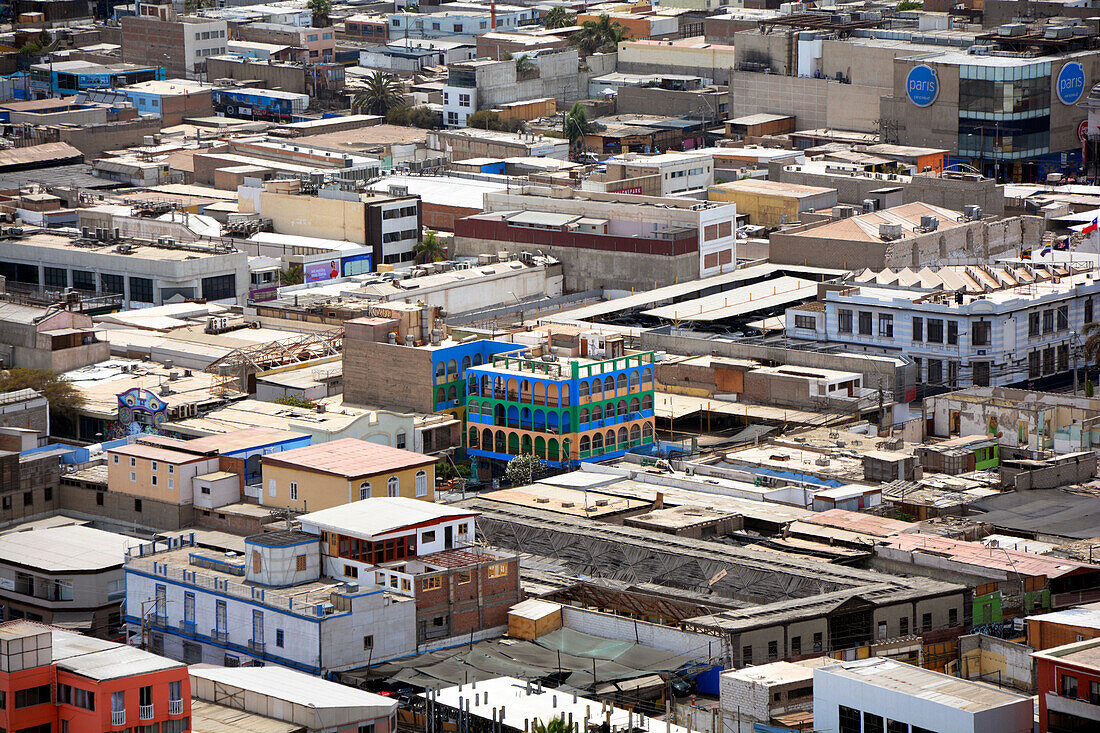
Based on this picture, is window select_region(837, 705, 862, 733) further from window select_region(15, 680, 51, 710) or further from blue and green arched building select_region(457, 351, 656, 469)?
blue and green arched building select_region(457, 351, 656, 469)

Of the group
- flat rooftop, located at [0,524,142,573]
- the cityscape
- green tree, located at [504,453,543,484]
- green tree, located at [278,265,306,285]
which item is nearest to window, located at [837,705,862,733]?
the cityscape

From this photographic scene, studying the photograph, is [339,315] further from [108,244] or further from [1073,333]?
[1073,333]

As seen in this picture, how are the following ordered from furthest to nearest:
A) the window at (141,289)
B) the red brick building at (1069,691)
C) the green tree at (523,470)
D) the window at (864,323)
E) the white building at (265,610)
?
the window at (141,289) < the window at (864,323) < the green tree at (523,470) < the white building at (265,610) < the red brick building at (1069,691)

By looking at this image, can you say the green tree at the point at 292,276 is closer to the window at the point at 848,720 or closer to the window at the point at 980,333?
the window at the point at 980,333

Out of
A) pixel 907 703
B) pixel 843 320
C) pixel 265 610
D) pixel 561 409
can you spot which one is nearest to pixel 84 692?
pixel 265 610

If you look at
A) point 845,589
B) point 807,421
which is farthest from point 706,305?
point 845,589

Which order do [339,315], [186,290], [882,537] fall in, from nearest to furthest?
[882,537], [339,315], [186,290]

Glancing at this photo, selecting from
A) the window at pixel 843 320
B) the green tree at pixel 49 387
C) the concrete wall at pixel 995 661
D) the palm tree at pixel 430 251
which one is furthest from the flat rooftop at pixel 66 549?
the palm tree at pixel 430 251
